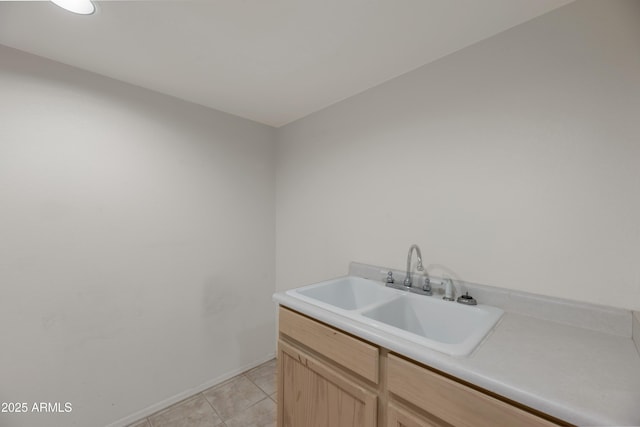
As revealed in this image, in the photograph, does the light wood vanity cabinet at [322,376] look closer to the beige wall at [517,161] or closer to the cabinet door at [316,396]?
the cabinet door at [316,396]

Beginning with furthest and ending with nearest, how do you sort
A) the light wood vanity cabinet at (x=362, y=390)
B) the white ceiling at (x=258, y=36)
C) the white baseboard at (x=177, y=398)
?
the white baseboard at (x=177, y=398) → the white ceiling at (x=258, y=36) → the light wood vanity cabinet at (x=362, y=390)

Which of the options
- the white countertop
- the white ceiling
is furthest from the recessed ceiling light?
the white countertop

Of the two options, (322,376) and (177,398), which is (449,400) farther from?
(177,398)

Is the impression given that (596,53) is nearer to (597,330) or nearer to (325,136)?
(597,330)

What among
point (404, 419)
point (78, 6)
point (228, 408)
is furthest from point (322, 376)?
point (78, 6)

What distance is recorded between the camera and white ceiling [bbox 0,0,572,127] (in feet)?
3.40

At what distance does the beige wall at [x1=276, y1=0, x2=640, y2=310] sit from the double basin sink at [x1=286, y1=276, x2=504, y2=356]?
19cm

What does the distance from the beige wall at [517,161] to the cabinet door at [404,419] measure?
715 millimetres

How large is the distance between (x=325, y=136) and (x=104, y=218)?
1567mm

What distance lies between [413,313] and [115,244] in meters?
1.81

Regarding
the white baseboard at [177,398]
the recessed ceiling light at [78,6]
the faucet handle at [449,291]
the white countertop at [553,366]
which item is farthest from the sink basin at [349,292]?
the recessed ceiling light at [78,6]

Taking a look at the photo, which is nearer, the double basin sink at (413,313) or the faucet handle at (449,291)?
the double basin sink at (413,313)

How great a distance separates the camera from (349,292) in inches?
63.3

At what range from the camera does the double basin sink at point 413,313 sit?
978 mm
